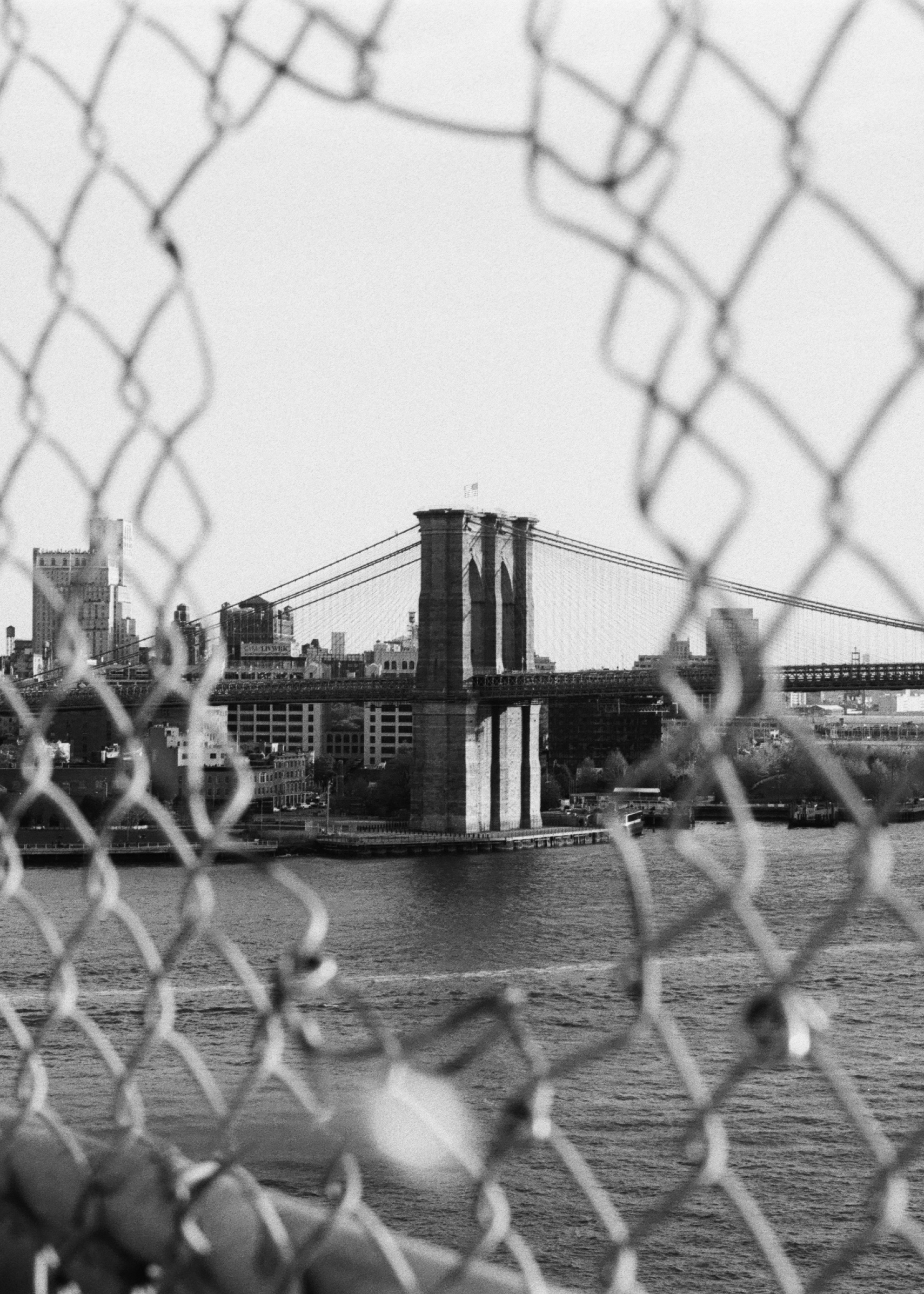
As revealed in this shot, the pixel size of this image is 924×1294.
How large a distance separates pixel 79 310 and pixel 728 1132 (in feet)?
29.6

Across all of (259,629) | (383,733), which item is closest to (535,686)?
(259,629)

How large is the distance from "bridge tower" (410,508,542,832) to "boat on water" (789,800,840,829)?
374 centimetres

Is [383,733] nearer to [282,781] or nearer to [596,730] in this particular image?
[596,730]

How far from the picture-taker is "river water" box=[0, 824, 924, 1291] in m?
7.89

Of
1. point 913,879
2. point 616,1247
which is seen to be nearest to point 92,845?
point 616,1247

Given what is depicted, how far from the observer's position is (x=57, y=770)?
18.7 metres

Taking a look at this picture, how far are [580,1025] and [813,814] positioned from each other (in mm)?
15771

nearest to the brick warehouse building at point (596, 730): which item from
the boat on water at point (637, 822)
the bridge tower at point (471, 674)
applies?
the boat on water at point (637, 822)

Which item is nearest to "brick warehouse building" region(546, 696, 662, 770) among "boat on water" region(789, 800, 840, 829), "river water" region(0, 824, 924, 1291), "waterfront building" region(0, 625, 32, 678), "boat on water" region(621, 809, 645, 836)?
"boat on water" region(621, 809, 645, 836)

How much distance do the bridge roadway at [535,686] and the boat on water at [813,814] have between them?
403 centimetres

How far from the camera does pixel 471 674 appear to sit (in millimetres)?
24281

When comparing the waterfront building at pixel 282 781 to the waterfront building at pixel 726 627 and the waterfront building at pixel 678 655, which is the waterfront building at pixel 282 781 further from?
the waterfront building at pixel 726 627

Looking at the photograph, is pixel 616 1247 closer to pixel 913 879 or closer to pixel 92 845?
pixel 92 845

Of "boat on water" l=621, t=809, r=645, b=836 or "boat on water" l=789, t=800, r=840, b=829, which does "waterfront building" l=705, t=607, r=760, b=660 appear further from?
"boat on water" l=789, t=800, r=840, b=829
